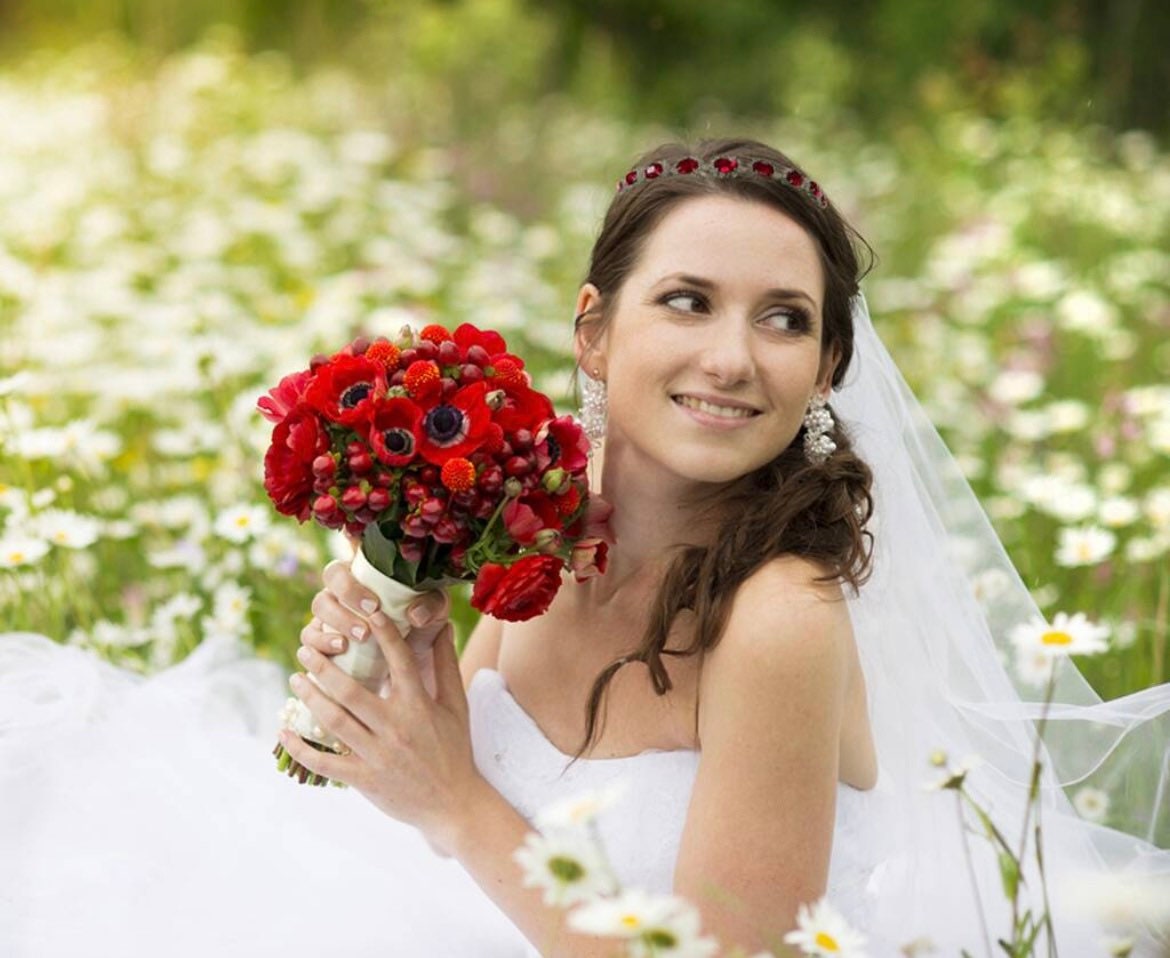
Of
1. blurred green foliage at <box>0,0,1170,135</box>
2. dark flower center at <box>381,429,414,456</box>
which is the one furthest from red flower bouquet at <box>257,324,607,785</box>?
blurred green foliage at <box>0,0,1170,135</box>

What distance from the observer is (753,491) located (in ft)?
6.74

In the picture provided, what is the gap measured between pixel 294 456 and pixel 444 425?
6.9 inches

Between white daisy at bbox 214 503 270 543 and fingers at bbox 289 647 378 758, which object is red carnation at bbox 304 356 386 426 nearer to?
fingers at bbox 289 647 378 758

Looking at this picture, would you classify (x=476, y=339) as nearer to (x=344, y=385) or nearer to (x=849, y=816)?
(x=344, y=385)

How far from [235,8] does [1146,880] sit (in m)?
10.6

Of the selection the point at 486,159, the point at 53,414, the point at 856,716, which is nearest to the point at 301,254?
the point at 53,414

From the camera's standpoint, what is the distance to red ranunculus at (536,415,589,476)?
177 cm

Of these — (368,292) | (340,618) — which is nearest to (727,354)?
(340,618)

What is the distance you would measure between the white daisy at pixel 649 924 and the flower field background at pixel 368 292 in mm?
1602

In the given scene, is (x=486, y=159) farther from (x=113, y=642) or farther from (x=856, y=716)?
(x=856, y=716)

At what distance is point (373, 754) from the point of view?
1901mm

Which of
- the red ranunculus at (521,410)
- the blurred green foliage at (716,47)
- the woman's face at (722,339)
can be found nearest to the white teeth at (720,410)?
the woman's face at (722,339)

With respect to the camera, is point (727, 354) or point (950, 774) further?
point (727, 354)

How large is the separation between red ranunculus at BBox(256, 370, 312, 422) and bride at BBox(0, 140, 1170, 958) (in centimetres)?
22
